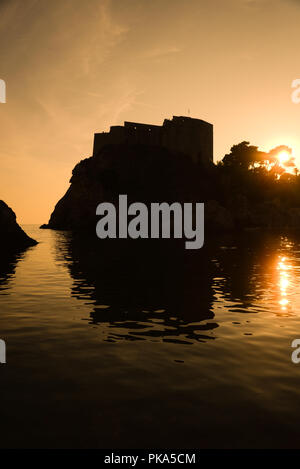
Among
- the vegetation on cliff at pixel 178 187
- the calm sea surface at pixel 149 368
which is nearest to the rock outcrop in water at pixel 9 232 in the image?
the calm sea surface at pixel 149 368

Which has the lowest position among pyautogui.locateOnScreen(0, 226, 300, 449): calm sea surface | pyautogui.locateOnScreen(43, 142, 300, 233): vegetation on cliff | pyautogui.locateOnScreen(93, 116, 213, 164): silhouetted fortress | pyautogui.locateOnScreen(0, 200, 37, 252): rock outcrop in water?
pyautogui.locateOnScreen(0, 226, 300, 449): calm sea surface

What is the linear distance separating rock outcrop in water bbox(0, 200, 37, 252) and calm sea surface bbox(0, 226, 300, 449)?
23.8m

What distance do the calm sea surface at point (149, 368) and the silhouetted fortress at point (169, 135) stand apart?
8369 cm

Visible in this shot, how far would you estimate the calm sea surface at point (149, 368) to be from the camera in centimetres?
476

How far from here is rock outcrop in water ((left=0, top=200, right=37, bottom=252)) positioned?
36.6m

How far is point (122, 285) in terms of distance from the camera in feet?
53.6

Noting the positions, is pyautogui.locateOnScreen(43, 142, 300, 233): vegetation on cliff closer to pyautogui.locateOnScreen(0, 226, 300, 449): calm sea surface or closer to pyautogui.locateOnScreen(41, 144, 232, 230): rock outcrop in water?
pyautogui.locateOnScreen(41, 144, 232, 230): rock outcrop in water

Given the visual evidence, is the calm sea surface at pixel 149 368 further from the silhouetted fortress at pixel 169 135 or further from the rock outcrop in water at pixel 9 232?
the silhouetted fortress at pixel 169 135

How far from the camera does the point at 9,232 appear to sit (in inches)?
1508

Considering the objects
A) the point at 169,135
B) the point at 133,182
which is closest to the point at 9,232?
the point at 133,182

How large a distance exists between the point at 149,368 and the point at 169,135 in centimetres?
9389

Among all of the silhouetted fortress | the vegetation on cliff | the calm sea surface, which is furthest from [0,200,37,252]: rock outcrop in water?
the silhouetted fortress
